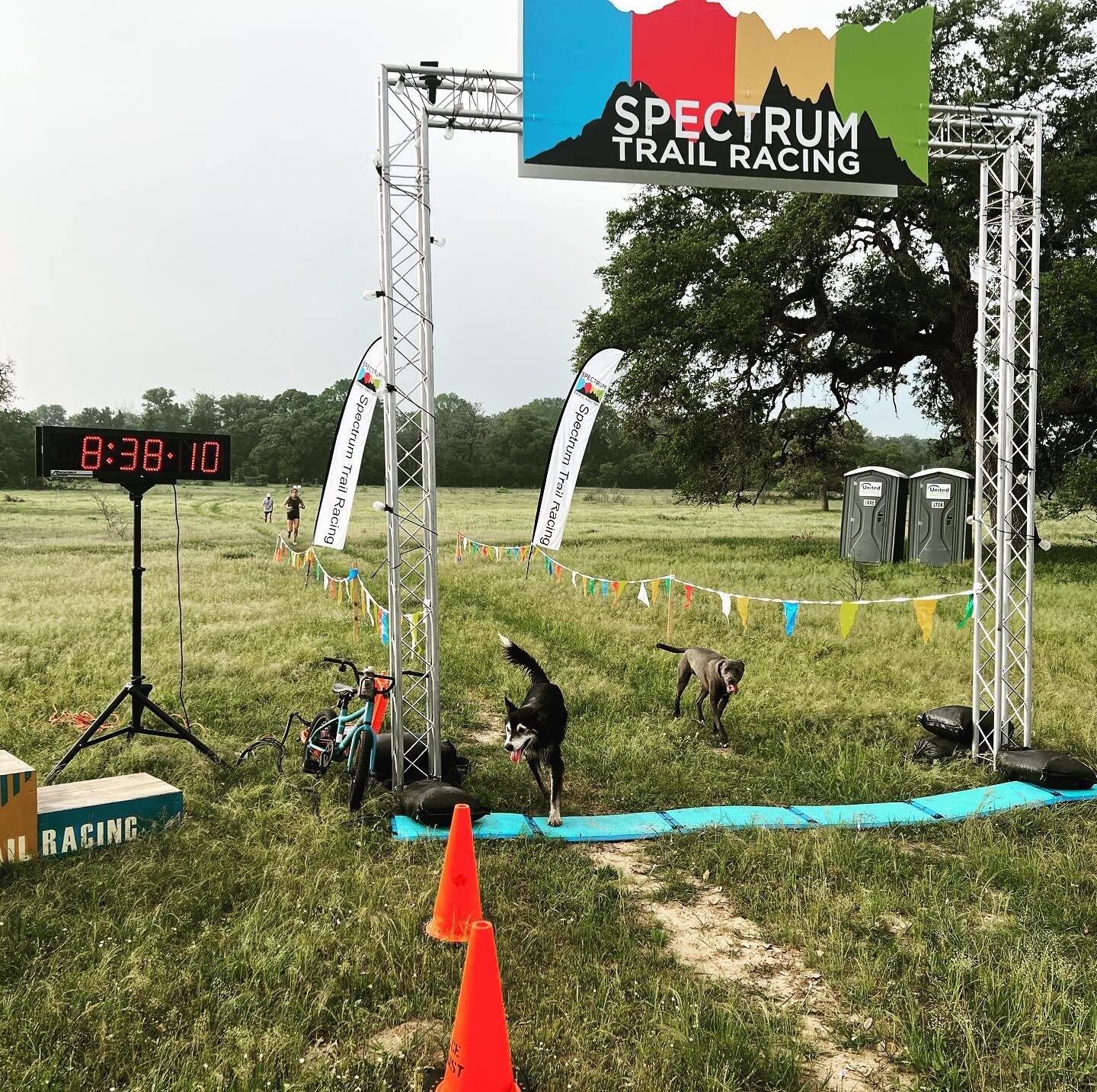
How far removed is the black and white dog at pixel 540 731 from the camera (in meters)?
5.71

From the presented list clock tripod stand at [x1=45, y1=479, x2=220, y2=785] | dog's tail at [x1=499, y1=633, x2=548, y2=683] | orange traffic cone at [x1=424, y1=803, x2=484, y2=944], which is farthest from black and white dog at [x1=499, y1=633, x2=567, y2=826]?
clock tripod stand at [x1=45, y1=479, x2=220, y2=785]

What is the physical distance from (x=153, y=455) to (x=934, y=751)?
287 inches

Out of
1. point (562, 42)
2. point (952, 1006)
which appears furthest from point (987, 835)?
point (562, 42)

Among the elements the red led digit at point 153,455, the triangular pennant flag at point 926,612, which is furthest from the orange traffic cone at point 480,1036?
the triangular pennant flag at point 926,612

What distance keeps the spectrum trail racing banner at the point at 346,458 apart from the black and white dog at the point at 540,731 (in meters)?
6.58

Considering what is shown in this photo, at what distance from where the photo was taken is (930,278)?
2292 cm

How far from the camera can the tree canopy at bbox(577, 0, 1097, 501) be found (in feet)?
69.3

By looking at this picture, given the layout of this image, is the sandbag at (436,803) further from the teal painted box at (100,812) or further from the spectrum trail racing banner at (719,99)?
the spectrum trail racing banner at (719,99)

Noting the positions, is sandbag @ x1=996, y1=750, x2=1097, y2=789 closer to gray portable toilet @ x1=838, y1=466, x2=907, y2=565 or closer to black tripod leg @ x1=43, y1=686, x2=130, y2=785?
black tripod leg @ x1=43, y1=686, x2=130, y2=785

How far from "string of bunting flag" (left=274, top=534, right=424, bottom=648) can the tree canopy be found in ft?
33.2

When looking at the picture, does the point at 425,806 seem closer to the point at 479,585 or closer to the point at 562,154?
the point at 562,154

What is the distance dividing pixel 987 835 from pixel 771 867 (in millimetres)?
1720

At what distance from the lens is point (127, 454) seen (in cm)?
661

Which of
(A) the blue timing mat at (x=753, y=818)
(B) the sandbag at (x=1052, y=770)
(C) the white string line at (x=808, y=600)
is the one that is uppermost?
(C) the white string line at (x=808, y=600)
